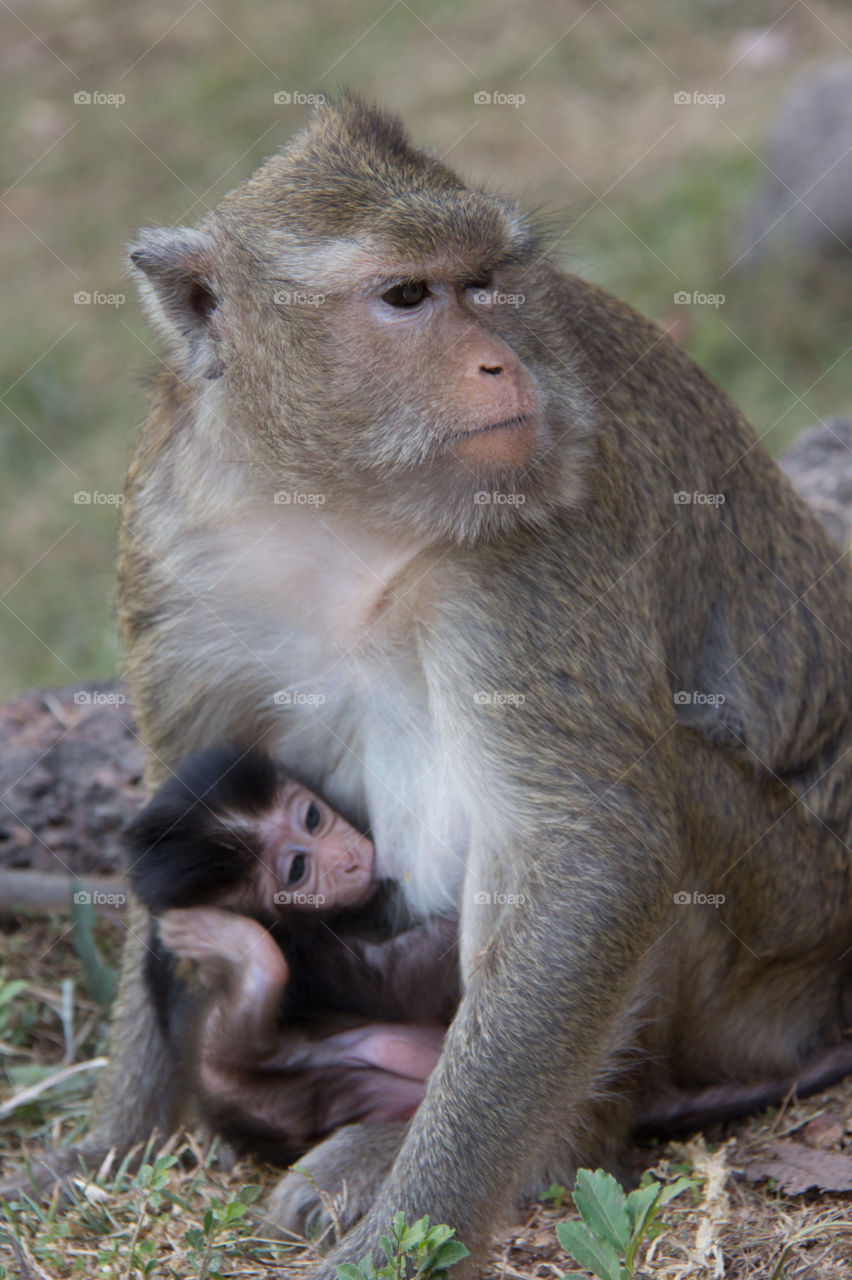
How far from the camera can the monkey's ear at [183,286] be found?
3.39 metres

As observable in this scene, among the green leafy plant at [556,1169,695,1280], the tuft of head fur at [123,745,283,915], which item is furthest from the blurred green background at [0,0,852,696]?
the green leafy plant at [556,1169,695,1280]

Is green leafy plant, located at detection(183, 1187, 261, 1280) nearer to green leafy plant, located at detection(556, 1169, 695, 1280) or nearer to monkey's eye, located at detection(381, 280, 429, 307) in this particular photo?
green leafy plant, located at detection(556, 1169, 695, 1280)

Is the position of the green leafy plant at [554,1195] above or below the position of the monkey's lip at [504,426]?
below

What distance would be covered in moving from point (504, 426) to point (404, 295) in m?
0.35

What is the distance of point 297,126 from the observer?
895 centimetres

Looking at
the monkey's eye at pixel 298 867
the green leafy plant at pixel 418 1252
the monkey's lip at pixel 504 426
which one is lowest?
the green leafy plant at pixel 418 1252

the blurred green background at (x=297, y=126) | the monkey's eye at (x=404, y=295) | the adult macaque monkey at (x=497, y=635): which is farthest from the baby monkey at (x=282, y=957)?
the blurred green background at (x=297, y=126)

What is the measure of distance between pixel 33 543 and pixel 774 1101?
6.58m

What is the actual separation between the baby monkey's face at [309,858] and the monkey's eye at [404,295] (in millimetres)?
1361

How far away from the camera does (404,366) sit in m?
3.11

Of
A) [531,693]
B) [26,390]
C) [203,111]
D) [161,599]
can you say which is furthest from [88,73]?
[531,693]

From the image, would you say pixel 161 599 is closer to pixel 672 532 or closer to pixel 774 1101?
pixel 672 532

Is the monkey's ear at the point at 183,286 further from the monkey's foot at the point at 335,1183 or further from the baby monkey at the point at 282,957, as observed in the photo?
the monkey's foot at the point at 335,1183

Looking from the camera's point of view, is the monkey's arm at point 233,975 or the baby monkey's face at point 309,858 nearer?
the monkey's arm at point 233,975
